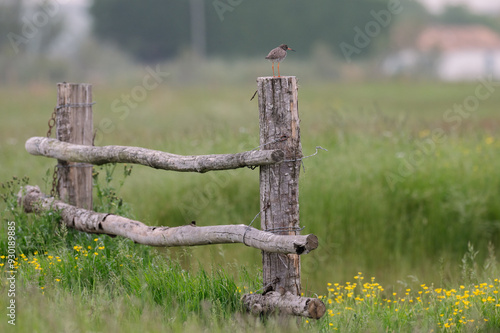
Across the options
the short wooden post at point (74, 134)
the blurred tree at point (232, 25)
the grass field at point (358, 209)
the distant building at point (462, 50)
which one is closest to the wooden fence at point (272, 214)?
the grass field at point (358, 209)

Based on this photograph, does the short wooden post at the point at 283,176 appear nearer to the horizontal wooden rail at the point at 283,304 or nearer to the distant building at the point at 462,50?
the horizontal wooden rail at the point at 283,304

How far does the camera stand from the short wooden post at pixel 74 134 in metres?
5.84

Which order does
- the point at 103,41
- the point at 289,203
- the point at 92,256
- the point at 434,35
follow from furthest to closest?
the point at 434,35 → the point at 103,41 → the point at 92,256 → the point at 289,203

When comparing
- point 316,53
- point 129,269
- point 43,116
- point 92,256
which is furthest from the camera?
point 316,53

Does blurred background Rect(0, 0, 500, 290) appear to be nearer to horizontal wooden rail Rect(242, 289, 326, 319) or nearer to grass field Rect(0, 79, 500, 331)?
grass field Rect(0, 79, 500, 331)

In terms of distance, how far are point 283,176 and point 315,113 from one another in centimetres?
1651

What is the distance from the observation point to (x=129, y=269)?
457 cm

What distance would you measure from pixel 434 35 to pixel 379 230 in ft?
155

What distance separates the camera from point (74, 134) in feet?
19.4

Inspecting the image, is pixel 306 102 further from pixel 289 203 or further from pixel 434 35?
pixel 434 35

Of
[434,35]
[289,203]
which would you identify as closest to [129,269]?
[289,203]

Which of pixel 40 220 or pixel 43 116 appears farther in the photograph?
pixel 43 116

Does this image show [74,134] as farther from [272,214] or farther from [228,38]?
[228,38]

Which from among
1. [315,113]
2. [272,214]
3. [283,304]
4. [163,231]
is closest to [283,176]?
[272,214]
